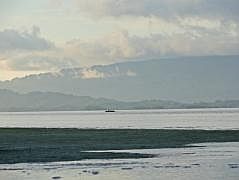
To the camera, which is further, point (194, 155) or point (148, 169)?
point (194, 155)

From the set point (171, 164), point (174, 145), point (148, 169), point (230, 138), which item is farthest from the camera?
point (230, 138)

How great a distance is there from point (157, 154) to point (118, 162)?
7.93 m

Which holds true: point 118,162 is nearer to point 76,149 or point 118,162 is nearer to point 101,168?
point 101,168

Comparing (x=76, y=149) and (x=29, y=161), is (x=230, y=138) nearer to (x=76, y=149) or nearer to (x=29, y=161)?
(x=76, y=149)

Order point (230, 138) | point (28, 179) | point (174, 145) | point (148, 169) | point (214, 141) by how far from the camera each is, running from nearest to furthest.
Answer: point (28, 179), point (148, 169), point (174, 145), point (214, 141), point (230, 138)

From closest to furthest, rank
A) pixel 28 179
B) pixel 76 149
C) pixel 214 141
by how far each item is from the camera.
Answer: pixel 28 179 → pixel 76 149 → pixel 214 141

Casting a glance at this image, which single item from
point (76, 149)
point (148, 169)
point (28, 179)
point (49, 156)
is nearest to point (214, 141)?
point (76, 149)

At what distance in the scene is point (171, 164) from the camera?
45.0 m

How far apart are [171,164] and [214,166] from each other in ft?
11.0

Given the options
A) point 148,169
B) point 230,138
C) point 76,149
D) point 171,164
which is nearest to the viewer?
point 148,169

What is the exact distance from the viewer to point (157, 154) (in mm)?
54000

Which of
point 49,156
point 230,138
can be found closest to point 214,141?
point 230,138

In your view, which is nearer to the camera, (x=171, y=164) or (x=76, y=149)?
(x=171, y=164)

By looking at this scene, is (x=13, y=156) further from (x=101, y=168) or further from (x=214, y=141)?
(x=214, y=141)
